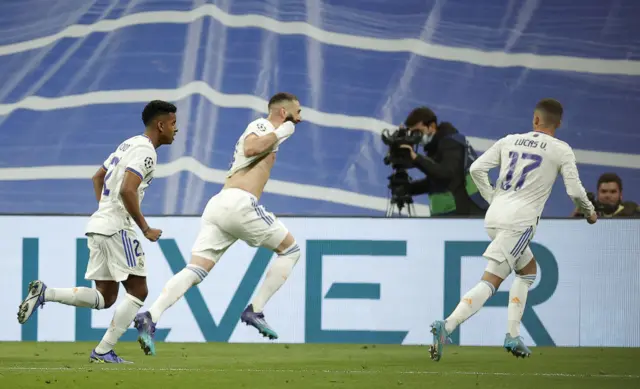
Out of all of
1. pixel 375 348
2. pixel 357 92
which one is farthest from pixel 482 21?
pixel 375 348

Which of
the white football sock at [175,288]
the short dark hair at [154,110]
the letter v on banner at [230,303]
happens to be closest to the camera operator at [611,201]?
the letter v on banner at [230,303]

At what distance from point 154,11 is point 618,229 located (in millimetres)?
7088

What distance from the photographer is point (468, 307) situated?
8.13 m

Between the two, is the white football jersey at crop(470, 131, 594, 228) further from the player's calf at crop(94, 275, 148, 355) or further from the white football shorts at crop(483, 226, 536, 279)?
the player's calf at crop(94, 275, 148, 355)

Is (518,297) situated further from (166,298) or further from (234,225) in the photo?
(166,298)

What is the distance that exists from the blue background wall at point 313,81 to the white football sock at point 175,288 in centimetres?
650

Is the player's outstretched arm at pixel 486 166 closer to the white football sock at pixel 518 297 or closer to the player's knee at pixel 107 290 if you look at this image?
the white football sock at pixel 518 297

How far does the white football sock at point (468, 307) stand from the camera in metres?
8.06

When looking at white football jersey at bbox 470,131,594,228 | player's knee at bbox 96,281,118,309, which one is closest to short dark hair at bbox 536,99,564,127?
white football jersey at bbox 470,131,594,228

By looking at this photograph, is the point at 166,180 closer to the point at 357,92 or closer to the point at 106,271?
the point at 357,92

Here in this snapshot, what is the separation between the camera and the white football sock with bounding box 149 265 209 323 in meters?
7.57

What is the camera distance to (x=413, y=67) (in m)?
14.9

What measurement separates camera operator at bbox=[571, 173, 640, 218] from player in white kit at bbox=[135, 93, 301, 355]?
12.4 ft

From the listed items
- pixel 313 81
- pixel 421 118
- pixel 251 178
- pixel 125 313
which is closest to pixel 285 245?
pixel 251 178
